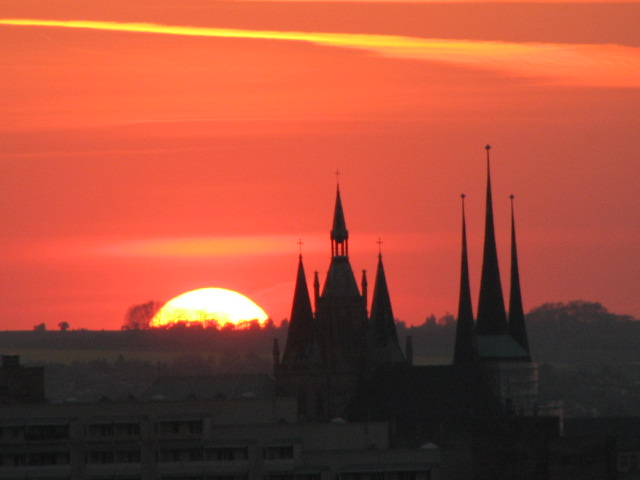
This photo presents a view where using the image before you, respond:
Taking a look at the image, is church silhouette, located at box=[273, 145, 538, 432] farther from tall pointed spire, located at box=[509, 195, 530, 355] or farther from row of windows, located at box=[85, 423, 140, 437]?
row of windows, located at box=[85, 423, 140, 437]

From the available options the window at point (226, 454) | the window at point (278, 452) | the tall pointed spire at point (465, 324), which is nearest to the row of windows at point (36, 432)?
the window at point (226, 454)

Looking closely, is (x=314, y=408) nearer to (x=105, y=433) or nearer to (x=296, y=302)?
A: (x=296, y=302)

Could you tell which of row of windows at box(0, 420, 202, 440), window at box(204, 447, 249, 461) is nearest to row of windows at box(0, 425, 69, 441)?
row of windows at box(0, 420, 202, 440)

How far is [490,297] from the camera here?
187m

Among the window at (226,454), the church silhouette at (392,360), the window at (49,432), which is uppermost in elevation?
the church silhouette at (392,360)

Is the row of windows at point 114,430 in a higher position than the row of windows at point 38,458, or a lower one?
higher

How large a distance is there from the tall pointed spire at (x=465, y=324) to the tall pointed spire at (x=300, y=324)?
11916 millimetres

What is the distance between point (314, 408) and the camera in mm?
193625

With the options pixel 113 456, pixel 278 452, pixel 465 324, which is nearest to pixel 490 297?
pixel 465 324

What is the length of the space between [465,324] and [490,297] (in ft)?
9.17

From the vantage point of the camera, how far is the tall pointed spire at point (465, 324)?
606ft

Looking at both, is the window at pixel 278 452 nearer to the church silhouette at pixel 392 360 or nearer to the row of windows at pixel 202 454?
the row of windows at pixel 202 454

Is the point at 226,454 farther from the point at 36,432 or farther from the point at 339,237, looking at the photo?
the point at 339,237

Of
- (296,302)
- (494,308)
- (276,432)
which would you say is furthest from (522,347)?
(276,432)
